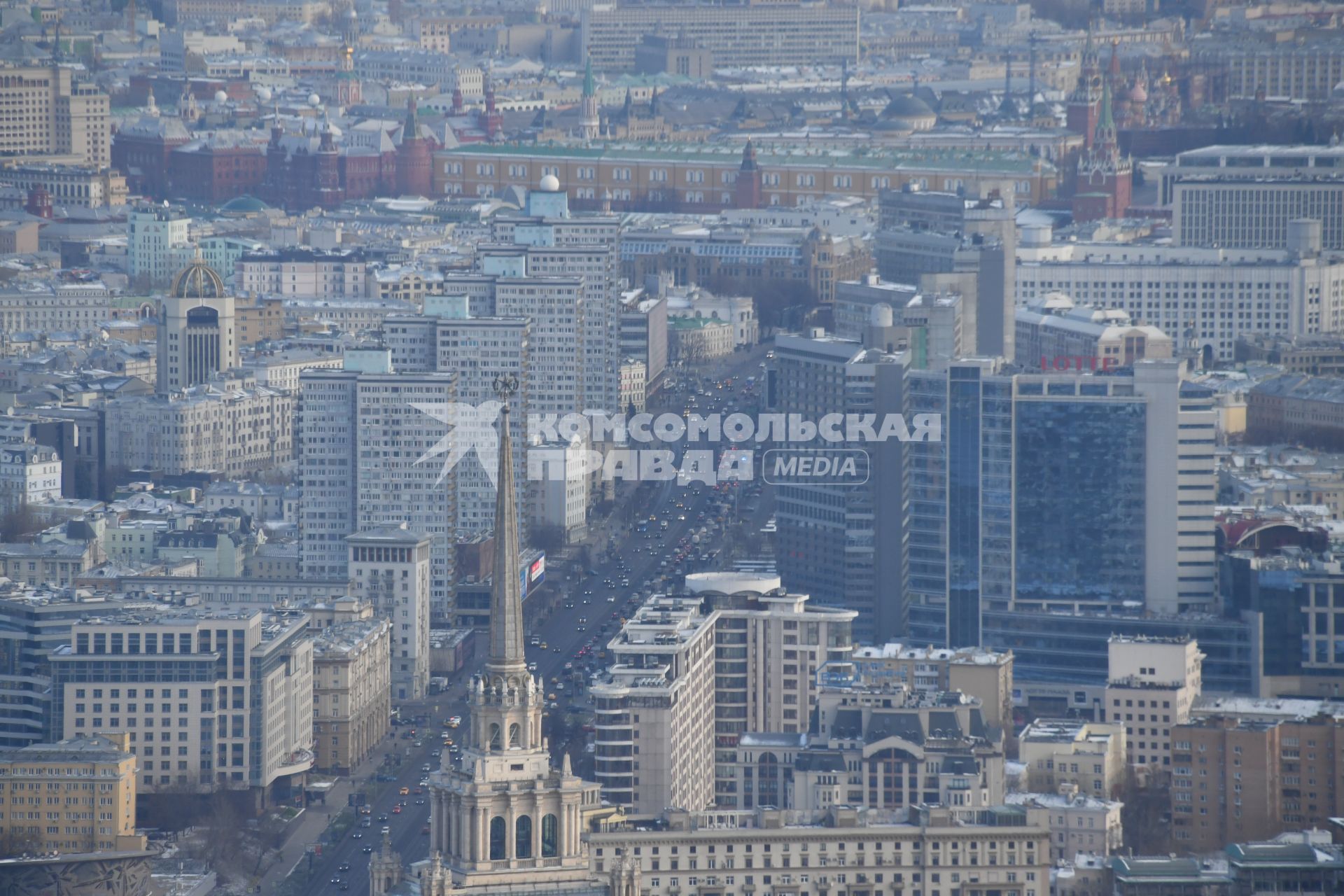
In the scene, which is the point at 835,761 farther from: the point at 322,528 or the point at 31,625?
the point at 322,528

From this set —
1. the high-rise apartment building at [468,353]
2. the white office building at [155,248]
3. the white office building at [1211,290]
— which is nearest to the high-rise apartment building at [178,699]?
the high-rise apartment building at [468,353]

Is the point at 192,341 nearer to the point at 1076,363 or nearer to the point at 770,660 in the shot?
the point at 1076,363

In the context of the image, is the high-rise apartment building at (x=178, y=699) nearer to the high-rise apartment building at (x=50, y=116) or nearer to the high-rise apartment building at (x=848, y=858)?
the high-rise apartment building at (x=848, y=858)

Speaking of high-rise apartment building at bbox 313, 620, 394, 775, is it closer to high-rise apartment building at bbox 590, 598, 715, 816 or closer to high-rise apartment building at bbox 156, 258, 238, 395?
high-rise apartment building at bbox 590, 598, 715, 816

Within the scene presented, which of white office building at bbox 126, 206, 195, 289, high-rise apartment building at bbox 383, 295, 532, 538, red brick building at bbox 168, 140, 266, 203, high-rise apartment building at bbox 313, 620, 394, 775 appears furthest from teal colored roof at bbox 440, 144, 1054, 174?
high-rise apartment building at bbox 313, 620, 394, 775

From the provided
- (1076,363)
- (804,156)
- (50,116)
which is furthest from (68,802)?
(50,116)

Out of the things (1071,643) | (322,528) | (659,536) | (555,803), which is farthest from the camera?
(659,536)

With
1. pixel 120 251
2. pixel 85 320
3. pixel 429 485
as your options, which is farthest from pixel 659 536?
pixel 120 251
